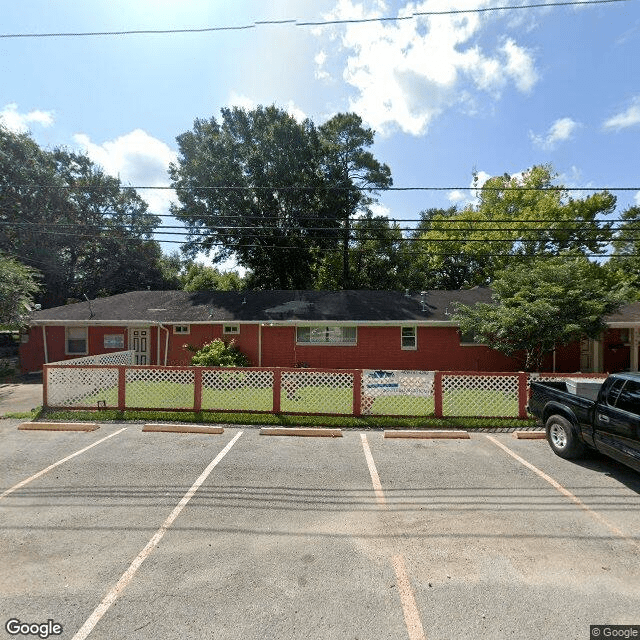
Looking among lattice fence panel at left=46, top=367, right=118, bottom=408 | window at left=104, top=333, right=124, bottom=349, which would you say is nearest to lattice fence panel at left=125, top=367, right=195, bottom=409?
lattice fence panel at left=46, top=367, right=118, bottom=408

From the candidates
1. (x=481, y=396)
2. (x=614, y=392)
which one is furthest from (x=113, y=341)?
(x=614, y=392)

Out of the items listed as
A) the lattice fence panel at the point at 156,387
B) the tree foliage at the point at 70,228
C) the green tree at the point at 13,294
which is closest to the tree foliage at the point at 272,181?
the tree foliage at the point at 70,228

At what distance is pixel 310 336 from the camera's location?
17766 mm

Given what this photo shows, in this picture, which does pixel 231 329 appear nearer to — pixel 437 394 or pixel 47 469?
pixel 437 394

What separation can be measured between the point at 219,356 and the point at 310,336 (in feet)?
14.6

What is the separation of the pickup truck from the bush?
12218 millimetres

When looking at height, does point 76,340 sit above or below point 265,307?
below

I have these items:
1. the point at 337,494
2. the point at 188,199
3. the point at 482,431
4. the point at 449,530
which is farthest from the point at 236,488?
the point at 188,199

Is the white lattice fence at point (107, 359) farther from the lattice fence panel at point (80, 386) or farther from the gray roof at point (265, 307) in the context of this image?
the gray roof at point (265, 307)

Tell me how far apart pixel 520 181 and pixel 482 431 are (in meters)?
29.4

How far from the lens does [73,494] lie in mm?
5434

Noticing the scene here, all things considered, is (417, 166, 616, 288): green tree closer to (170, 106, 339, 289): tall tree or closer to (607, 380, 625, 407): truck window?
(170, 106, 339, 289): tall tree

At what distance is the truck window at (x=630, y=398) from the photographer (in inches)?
225

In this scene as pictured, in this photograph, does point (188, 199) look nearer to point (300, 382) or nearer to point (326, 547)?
point (300, 382)
